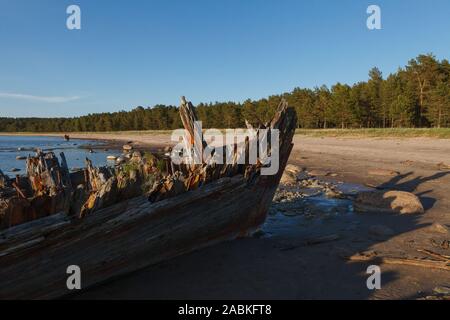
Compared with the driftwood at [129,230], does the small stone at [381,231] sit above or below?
below

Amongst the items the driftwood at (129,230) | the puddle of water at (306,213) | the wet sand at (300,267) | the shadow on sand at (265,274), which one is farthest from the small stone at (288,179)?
the driftwood at (129,230)

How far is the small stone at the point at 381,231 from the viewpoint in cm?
707

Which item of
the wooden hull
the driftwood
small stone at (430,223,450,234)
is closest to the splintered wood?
the driftwood

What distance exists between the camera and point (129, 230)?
15.0 ft

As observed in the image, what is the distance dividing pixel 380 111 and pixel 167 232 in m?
59.7

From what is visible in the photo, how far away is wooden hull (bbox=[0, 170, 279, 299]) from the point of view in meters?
3.77

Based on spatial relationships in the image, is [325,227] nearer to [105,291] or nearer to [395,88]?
[105,291]

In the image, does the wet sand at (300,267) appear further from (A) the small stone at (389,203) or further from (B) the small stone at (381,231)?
(A) the small stone at (389,203)

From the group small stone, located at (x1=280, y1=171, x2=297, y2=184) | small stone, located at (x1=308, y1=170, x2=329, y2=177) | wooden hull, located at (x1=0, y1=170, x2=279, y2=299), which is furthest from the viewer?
small stone, located at (x1=308, y1=170, x2=329, y2=177)

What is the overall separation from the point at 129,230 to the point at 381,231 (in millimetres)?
4912

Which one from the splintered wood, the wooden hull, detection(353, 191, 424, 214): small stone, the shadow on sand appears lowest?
the shadow on sand

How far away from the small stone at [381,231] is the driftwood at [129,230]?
224 cm

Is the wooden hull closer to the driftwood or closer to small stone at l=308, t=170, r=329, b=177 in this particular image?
the driftwood

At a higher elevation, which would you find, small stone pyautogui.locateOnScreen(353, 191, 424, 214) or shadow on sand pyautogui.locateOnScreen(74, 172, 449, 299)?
small stone pyautogui.locateOnScreen(353, 191, 424, 214)
